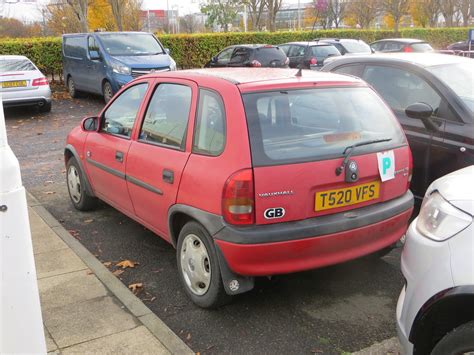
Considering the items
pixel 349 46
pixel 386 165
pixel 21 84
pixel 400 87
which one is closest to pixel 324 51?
pixel 349 46

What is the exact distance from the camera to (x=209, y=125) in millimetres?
3541

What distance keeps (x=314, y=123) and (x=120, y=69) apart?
1053 centimetres

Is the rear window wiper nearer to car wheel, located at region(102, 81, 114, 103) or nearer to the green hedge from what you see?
car wheel, located at region(102, 81, 114, 103)

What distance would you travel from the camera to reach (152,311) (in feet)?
12.0

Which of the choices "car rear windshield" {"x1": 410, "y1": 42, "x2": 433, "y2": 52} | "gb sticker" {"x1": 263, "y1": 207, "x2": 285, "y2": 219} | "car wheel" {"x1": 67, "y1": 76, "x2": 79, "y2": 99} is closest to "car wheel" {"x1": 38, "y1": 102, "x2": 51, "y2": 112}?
"car wheel" {"x1": 67, "y1": 76, "x2": 79, "y2": 99}

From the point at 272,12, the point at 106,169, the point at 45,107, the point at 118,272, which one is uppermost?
the point at 272,12

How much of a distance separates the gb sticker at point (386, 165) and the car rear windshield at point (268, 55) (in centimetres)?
1263

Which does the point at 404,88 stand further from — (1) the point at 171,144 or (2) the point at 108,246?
(2) the point at 108,246

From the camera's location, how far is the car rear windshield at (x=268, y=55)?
15.9 meters

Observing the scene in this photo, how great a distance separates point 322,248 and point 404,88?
284cm

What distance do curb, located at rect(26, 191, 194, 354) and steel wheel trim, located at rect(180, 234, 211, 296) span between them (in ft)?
1.20

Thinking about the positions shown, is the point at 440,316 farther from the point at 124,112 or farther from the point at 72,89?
the point at 72,89

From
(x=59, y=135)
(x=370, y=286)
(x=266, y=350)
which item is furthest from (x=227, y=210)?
(x=59, y=135)

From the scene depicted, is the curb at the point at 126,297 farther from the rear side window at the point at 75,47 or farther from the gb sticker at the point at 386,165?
the rear side window at the point at 75,47
